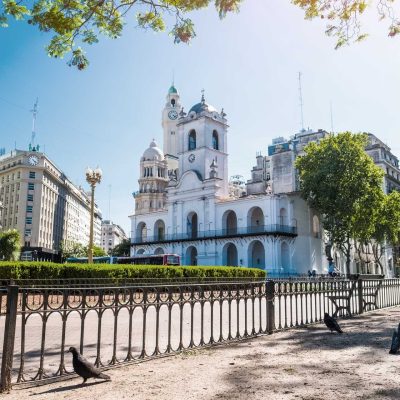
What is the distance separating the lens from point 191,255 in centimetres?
5216

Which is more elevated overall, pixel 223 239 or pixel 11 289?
pixel 223 239

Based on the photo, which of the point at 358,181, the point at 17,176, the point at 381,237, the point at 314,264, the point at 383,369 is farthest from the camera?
the point at 17,176

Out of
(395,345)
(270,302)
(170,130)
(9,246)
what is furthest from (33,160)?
(395,345)

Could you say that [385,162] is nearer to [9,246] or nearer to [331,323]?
[9,246]

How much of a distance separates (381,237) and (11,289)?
44.7 m

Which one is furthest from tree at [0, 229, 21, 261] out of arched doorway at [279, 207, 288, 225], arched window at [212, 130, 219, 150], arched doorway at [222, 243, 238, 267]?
arched doorway at [279, 207, 288, 225]

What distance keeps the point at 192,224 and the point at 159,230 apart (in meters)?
8.08

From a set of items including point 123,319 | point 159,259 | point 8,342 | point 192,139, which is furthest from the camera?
point 192,139

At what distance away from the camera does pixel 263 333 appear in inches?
311

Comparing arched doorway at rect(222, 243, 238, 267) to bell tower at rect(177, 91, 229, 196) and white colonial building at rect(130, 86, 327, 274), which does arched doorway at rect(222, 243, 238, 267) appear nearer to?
white colonial building at rect(130, 86, 327, 274)

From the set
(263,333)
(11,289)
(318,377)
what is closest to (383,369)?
(318,377)

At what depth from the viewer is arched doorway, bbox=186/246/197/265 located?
51.5 metres

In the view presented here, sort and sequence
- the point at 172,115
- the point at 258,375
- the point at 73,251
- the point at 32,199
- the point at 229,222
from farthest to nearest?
1. the point at 172,115
2. the point at 73,251
3. the point at 32,199
4. the point at 229,222
5. the point at 258,375

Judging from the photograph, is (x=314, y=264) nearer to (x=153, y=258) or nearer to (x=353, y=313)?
(x=153, y=258)
